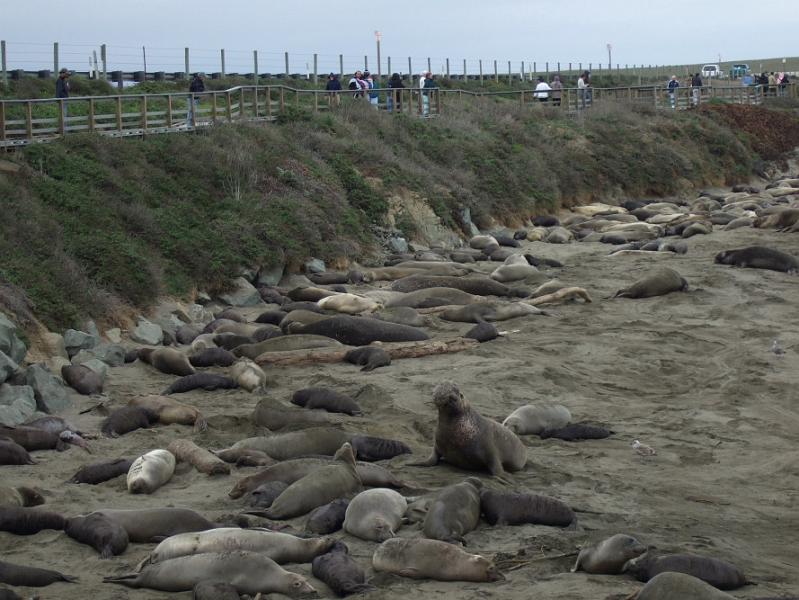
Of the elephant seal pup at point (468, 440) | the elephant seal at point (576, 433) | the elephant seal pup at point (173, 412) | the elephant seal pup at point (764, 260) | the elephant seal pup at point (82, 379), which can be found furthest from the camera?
the elephant seal pup at point (764, 260)

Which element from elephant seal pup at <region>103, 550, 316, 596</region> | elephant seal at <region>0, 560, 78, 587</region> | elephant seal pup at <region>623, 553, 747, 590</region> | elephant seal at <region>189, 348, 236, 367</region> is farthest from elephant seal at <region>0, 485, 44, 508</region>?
elephant seal at <region>189, 348, 236, 367</region>

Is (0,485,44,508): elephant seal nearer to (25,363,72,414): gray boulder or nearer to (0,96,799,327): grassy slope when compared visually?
(25,363,72,414): gray boulder

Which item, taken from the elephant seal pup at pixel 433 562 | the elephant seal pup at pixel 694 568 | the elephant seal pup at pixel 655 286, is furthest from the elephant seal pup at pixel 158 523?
the elephant seal pup at pixel 655 286

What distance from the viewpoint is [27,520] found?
24.8ft

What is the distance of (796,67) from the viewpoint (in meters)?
92.6

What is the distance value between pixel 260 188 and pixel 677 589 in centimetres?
1718

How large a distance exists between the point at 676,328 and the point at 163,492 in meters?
8.60

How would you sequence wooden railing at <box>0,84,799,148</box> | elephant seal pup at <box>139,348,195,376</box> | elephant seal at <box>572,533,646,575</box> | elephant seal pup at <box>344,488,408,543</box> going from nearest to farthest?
elephant seal at <box>572,533,646,575</box>, elephant seal pup at <box>344,488,408,543</box>, elephant seal pup at <box>139,348,195,376</box>, wooden railing at <box>0,84,799,148</box>

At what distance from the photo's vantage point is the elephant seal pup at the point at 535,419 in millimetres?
10297

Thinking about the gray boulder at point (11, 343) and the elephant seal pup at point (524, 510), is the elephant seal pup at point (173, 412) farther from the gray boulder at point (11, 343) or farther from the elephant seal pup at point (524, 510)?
the elephant seal pup at point (524, 510)

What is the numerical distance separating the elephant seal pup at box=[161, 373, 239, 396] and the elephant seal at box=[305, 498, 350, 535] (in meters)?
4.92

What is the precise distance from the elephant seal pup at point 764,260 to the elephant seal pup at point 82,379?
11.9m

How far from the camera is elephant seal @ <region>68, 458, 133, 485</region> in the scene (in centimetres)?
892

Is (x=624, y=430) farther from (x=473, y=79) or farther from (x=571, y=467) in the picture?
(x=473, y=79)
